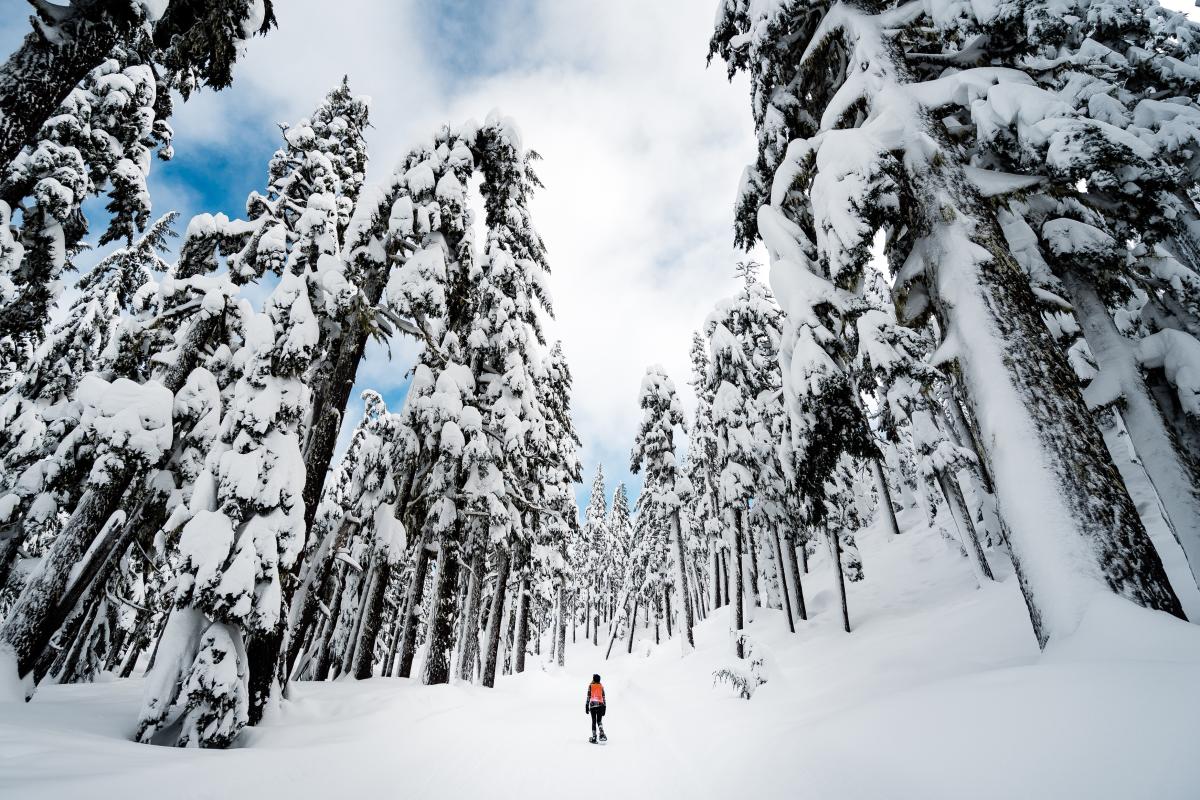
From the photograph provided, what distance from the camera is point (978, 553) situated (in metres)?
12.7

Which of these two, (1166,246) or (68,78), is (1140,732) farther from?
(1166,246)

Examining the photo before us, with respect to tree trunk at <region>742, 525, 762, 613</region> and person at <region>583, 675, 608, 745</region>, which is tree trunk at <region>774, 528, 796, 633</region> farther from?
person at <region>583, 675, 608, 745</region>

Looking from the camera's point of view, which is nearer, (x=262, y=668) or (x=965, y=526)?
(x=262, y=668)

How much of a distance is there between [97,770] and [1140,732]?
22.1 feet

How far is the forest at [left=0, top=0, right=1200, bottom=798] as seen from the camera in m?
4.30

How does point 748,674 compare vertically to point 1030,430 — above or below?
below

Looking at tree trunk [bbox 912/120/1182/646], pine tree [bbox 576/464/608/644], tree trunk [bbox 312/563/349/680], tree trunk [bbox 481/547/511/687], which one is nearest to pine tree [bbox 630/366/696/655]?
tree trunk [bbox 481/547/511/687]

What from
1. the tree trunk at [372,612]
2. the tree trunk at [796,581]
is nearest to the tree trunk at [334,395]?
the tree trunk at [372,612]

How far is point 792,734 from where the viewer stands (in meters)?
5.73

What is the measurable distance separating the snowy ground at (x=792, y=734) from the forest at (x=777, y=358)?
0.06 meters

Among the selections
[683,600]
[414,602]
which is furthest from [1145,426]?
[683,600]

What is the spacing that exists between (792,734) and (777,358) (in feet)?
20.5

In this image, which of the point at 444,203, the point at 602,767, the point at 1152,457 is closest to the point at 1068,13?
the point at 1152,457

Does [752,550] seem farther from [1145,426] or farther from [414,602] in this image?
[1145,426]
